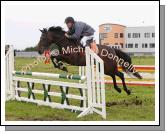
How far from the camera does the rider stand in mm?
8422

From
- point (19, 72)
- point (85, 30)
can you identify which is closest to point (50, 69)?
point (19, 72)

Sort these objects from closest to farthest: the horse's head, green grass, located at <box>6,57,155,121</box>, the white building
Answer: green grass, located at <box>6,57,155,121</box> < the white building < the horse's head

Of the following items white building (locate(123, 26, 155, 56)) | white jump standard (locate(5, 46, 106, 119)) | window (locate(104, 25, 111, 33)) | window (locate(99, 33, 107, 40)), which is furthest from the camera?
window (locate(99, 33, 107, 40))

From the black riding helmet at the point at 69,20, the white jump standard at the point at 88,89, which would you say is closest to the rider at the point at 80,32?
the black riding helmet at the point at 69,20

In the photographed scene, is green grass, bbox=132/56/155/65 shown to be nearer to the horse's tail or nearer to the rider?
the horse's tail

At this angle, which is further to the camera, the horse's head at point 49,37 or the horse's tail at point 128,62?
the horse's tail at point 128,62

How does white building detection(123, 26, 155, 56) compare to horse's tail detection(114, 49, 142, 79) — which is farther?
horse's tail detection(114, 49, 142, 79)

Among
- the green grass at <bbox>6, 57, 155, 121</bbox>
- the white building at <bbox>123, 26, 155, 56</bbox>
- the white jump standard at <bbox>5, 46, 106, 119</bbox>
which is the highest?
the white building at <bbox>123, 26, 155, 56</bbox>

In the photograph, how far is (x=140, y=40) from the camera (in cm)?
874

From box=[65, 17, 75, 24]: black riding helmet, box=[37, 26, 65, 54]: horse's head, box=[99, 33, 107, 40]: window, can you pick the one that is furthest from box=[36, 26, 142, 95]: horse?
box=[65, 17, 75, 24]: black riding helmet

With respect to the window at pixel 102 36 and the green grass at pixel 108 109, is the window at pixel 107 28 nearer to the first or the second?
the window at pixel 102 36

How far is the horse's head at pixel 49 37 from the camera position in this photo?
8.61m

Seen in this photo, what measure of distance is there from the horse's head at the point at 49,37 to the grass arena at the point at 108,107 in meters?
0.25

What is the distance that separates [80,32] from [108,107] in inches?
50.0
